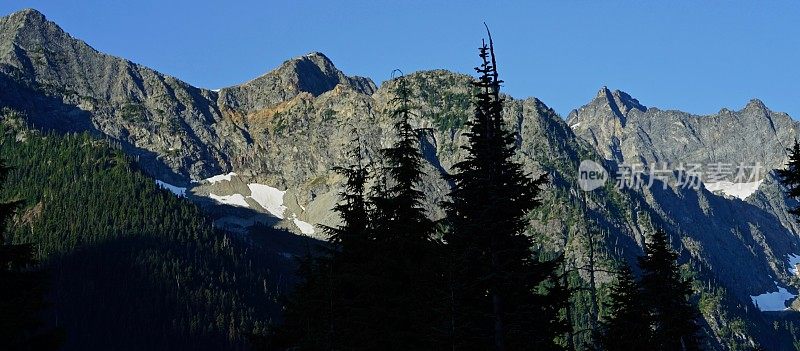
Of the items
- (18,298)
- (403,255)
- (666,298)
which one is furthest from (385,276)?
(666,298)

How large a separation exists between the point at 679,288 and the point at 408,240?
87.1 feet

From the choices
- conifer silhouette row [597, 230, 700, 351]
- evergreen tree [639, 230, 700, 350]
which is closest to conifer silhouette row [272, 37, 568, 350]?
conifer silhouette row [597, 230, 700, 351]

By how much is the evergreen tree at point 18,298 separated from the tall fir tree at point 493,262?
12022 mm

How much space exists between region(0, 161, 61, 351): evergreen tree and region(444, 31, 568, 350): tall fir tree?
12.0 m

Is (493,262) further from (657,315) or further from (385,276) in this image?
(657,315)

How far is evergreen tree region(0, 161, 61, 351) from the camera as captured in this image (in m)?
23.0

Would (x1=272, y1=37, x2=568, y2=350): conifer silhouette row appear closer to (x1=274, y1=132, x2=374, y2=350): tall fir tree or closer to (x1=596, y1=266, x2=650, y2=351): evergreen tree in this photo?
(x1=274, y1=132, x2=374, y2=350): tall fir tree

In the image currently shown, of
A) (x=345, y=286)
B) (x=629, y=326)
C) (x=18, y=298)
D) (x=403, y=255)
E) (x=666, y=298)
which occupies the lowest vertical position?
(x=629, y=326)

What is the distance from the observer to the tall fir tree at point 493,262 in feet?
79.4

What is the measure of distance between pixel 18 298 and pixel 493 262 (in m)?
13.8

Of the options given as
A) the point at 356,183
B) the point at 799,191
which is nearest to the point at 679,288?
the point at 799,191

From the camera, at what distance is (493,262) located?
2466cm

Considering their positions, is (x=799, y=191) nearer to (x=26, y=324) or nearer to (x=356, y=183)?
(x=356, y=183)

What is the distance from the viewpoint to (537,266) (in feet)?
86.3
